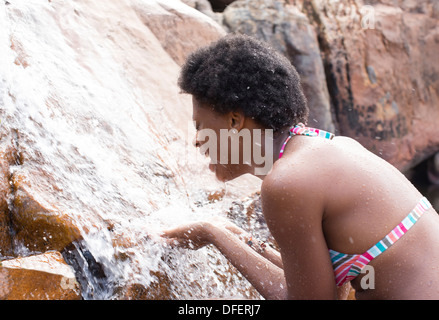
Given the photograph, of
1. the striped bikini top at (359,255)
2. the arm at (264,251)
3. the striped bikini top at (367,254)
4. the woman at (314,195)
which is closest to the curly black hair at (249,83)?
the woman at (314,195)

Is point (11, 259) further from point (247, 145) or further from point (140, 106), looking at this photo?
point (140, 106)

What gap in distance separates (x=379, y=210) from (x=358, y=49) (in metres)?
5.12

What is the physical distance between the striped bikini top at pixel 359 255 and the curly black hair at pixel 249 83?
12cm

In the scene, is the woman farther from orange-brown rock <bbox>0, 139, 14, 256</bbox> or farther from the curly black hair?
orange-brown rock <bbox>0, 139, 14, 256</bbox>

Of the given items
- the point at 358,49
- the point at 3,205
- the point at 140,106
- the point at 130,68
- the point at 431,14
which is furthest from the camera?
the point at 431,14

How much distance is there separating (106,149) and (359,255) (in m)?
1.59

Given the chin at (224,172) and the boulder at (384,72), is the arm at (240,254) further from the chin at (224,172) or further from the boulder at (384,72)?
the boulder at (384,72)

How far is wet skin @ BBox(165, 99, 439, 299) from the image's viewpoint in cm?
149

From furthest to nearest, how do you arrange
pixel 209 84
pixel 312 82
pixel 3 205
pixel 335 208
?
pixel 312 82, pixel 3 205, pixel 209 84, pixel 335 208

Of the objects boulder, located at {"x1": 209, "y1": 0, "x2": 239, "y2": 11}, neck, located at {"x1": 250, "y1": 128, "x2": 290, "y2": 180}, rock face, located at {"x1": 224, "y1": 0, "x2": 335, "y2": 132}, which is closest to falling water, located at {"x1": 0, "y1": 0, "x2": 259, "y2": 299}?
neck, located at {"x1": 250, "y1": 128, "x2": 290, "y2": 180}

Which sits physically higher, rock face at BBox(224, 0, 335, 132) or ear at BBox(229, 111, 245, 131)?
ear at BBox(229, 111, 245, 131)

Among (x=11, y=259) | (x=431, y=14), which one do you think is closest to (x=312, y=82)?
(x=431, y=14)

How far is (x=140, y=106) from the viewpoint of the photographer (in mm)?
3586

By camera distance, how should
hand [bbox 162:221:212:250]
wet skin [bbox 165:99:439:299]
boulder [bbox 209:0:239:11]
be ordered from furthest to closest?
boulder [bbox 209:0:239:11] < hand [bbox 162:221:212:250] < wet skin [bbox 165:99:439:299]
